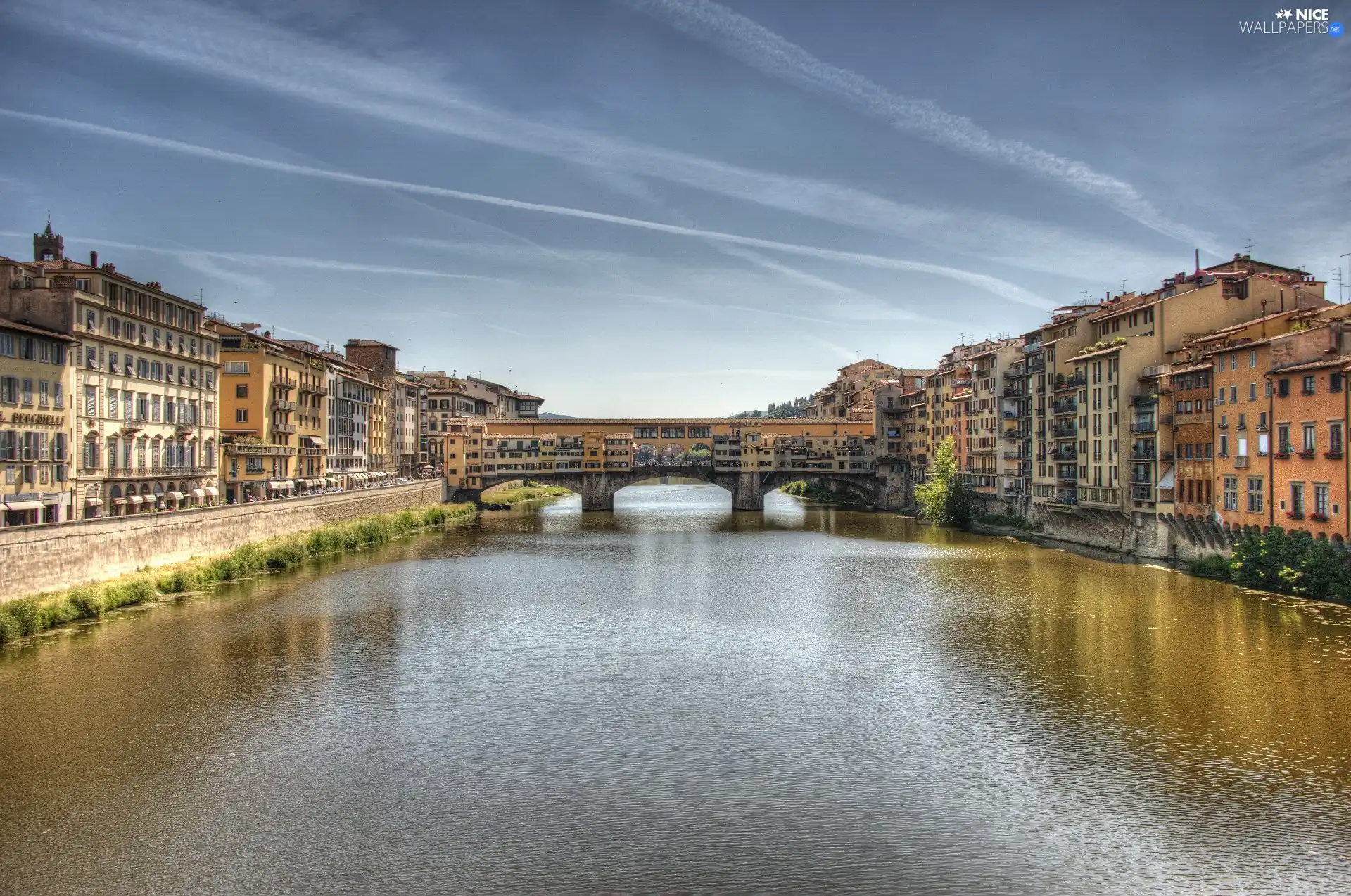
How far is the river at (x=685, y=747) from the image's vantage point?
1658 centimetres

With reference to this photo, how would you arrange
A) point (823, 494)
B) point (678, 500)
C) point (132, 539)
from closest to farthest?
point (132, 539) → point (823, 494) → point (678, 500)

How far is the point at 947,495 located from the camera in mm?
76938

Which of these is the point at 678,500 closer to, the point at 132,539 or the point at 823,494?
the point at 823,494

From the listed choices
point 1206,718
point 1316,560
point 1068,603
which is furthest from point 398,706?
point 1316,560

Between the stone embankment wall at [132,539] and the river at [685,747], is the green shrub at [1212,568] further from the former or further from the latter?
the stone embankment wall at [132,539]

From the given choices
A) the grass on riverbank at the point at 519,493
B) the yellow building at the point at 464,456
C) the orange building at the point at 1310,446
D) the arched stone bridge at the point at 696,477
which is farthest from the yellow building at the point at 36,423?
the grass on riverbank at the point at 519,493

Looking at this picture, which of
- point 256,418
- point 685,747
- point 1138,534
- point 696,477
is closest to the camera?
point 685,747

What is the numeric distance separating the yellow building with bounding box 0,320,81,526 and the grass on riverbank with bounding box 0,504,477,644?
15.1ft

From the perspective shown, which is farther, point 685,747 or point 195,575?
point 195,575

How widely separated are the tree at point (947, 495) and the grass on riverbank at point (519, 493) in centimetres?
4253

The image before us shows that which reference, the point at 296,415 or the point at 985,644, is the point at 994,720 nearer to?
the point at 985,644

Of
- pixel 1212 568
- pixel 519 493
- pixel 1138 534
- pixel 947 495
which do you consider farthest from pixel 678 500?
pixel 1212 568

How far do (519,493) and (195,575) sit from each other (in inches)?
2995

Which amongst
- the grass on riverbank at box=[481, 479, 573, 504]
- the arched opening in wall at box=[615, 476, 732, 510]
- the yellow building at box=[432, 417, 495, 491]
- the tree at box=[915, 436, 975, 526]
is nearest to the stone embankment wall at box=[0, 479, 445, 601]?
the yellow building at box=[432, 417, 495, 491]
